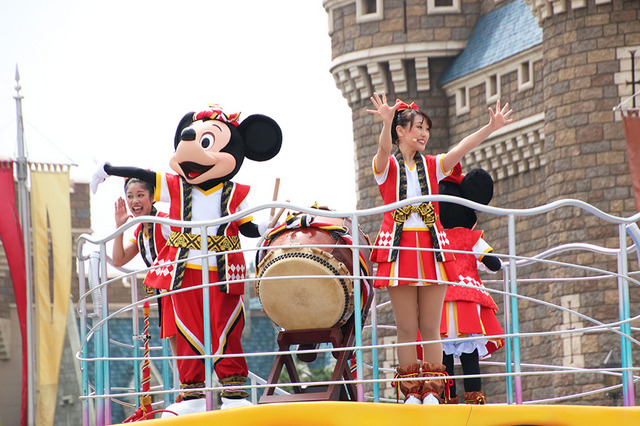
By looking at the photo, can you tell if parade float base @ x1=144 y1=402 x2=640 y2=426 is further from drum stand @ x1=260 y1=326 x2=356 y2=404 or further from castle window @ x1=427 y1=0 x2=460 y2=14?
castle window @ x1=427 y1=0 x2=460 y2=14

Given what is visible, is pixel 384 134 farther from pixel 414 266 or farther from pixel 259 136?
pixel 259 136

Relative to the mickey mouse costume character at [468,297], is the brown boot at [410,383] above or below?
below

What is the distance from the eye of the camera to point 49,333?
2067 cm

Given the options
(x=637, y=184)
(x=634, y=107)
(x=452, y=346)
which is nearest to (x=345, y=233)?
(x=452, y=346)

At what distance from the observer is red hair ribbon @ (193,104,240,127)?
486 centimetres

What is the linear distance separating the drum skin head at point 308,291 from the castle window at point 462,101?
49.3 ft

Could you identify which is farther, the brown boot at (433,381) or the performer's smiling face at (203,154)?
the performer's smiling face at (203,154)

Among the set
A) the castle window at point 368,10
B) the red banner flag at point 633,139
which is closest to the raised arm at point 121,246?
the red banner flag at point 633,139

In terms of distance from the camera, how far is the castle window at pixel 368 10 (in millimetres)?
19031

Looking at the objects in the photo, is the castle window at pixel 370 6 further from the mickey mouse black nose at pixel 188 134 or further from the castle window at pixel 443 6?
the mickey mouse black nose at pixel 188 134

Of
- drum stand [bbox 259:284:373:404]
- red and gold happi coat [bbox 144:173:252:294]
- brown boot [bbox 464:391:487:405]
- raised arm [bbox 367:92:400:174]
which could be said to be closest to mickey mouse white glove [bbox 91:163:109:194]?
red and gold happi coat [bbox 144:173:252:294]

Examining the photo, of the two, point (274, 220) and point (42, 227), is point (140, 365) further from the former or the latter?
point (42, 227)

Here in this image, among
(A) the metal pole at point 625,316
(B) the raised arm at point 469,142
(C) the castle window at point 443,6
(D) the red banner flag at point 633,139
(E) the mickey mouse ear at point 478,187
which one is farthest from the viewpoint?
(C) the castle window at point 443,6

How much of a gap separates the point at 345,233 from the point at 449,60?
607 inches
